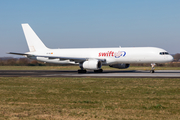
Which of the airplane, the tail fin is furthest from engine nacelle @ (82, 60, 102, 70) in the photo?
the tail fin

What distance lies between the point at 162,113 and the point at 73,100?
5.11m

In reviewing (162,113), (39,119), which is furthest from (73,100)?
(162,113)

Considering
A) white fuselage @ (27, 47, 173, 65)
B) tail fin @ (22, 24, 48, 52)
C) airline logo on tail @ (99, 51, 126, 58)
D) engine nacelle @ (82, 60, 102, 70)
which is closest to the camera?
white fuselage @ (27, 47, 173, 65)

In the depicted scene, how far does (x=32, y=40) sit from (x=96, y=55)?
14.1 m

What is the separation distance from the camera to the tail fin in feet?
156

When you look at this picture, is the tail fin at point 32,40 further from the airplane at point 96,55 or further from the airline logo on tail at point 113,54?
the airline logo on tail at point 113,54

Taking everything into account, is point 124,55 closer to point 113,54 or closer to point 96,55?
point 113,54

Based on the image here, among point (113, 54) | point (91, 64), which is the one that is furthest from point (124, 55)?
point (91, 64)

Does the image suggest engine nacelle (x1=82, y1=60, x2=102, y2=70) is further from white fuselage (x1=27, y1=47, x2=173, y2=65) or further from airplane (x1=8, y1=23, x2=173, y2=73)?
white fuselage (x1=27, y1=47, x2=173, y2=65)

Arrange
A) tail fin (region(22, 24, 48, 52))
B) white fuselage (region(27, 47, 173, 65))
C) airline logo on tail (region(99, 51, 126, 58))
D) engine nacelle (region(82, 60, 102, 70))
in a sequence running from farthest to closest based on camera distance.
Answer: tail fin (region(22, 24, 48, 52)) < airline logo on tail (region(99, 51, 126, 58)) < engine nacelle (region(82, 60, 102, 70)) < white fuselage (region(27, 47, 173, 65))

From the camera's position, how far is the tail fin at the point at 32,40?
156 ft

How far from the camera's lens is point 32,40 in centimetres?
4747

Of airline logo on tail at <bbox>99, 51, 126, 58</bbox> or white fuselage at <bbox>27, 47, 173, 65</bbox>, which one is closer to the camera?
white fuselage at <bbox>27, 47, 173, 65</bbox>

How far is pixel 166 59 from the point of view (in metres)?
37.2
